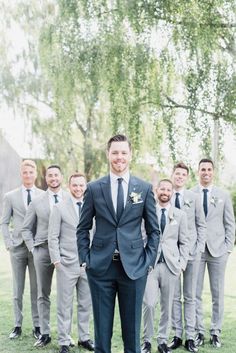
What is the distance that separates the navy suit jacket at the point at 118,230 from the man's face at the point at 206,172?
6.11 feet

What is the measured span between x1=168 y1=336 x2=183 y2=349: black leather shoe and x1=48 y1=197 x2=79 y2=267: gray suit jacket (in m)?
1.19

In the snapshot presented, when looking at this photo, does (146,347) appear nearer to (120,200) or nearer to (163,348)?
(163,348)

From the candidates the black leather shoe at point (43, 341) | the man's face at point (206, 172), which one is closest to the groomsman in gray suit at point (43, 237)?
the black leather shoe at point (43, 341)

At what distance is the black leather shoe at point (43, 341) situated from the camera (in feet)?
19.7

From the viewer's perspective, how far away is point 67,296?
19.1 ft

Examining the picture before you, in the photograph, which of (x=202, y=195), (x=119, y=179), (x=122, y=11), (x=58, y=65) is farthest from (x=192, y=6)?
(x=119, y=179)

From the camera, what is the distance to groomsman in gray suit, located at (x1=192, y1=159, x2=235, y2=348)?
6.08 meters

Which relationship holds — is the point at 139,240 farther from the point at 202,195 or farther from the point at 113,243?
the point at 202,195

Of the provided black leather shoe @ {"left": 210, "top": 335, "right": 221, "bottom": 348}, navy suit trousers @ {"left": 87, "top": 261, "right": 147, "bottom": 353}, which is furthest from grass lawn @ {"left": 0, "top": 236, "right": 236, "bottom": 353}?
navy suit trousers @ {"left": 87, "top": 261, "right": 147, "bottom": 353}

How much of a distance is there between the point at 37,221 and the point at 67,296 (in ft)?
2.70

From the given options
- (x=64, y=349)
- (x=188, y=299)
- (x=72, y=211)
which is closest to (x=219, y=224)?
(x=188, y=299)

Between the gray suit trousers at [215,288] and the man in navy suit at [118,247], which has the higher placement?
the man in navy suit at [118,247]

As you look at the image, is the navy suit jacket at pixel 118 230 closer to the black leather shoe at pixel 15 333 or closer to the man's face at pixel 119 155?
the man's face at pixel 119 155

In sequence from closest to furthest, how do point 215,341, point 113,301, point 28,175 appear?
point 113,301
point 215,341
point 28,175
